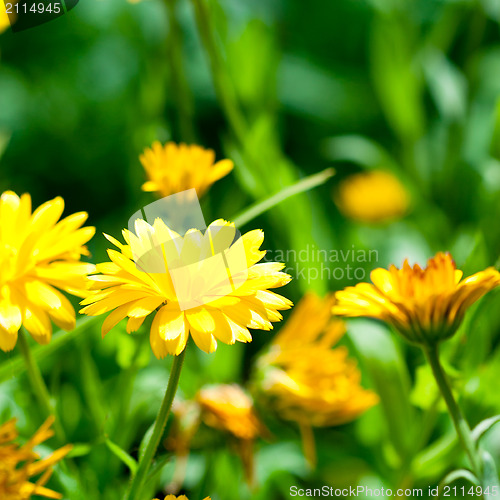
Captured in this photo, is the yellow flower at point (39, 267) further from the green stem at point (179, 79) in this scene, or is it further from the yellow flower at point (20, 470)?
the green stem at point (179, 79)

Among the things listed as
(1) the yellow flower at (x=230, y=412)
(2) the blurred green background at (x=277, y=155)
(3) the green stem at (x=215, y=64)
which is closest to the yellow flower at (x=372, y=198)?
(2) the blurred green background at (x=277, y=155)

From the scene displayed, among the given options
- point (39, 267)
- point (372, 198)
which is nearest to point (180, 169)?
point (39, 267)

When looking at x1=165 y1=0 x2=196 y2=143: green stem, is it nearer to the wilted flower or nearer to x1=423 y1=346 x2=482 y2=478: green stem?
the wilted flower

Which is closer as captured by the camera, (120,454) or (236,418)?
(120,454)

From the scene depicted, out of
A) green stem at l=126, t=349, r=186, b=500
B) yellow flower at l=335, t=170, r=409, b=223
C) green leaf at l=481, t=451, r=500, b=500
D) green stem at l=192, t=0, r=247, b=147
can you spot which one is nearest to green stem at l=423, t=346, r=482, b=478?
green leaf at l=481, t=451, r=500, b=500

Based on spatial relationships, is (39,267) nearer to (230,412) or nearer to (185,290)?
(185,290)

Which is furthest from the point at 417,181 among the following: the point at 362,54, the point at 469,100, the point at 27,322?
the point at 27,322

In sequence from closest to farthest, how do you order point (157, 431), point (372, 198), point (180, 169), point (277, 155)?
point (157, 431)
point (180, 169)
point (277, 155)
point (372, 198)
